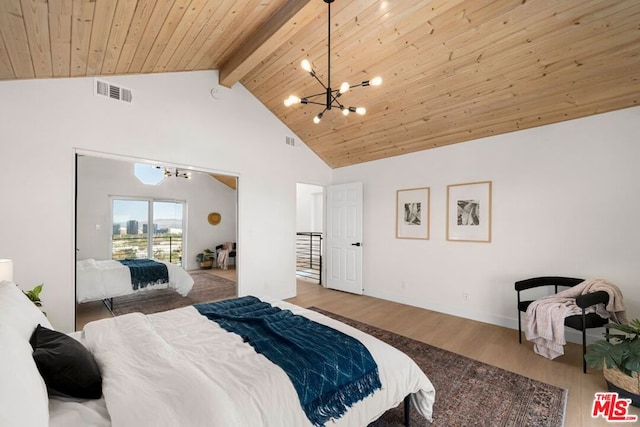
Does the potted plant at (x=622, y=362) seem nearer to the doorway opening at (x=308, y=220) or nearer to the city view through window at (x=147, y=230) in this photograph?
the city view through window at (x=147, y=230)

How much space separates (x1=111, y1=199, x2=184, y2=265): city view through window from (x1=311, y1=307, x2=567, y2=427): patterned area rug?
3389 millimetres

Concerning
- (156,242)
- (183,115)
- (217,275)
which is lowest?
(217,275)

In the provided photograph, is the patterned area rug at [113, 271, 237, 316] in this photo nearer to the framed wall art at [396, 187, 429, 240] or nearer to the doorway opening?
the framed wall art at [396, 187, 429, 240]

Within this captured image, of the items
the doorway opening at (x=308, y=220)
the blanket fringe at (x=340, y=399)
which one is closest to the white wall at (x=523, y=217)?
the blanket fringe at (x=340, y=399)

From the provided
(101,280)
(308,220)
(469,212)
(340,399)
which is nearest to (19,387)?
(340,399)

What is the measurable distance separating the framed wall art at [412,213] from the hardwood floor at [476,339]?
3.95ft

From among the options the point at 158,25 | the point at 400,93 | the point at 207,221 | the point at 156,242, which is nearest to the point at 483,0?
the point at 400,93

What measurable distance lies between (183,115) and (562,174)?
4863 millimetres

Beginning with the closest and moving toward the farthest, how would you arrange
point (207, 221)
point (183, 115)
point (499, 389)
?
1. point (499, 389)
2. point (183, 115)
3. point (207, 221)

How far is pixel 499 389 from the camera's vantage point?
90.6 inches

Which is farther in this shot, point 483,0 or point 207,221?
point 207,221

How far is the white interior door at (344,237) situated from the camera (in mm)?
5312

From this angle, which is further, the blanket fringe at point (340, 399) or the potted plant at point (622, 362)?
the potted plant at point (622, 362)

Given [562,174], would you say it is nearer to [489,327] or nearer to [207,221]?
[489,327]
